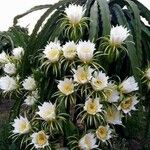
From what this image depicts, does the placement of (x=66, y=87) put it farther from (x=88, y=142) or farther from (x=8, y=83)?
(x=8, y=83)

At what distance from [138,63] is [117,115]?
331 mm

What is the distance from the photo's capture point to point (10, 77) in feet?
10.7

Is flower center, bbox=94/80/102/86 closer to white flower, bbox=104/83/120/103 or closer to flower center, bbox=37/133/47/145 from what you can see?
white flower, bbox=104/83/120/103

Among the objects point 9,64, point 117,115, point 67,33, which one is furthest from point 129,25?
point 9,64

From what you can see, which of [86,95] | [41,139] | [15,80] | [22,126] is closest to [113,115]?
[86,95]

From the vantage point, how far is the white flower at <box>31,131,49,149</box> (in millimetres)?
2855

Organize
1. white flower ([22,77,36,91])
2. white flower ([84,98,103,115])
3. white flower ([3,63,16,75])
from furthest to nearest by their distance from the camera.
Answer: white flower ([3,63,16,75]) < white flower ([22,77,36,91]) < white flower ([84,98,103,115])

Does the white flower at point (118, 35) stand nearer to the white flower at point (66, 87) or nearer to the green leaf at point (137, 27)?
the green leaf at point (137, 27)

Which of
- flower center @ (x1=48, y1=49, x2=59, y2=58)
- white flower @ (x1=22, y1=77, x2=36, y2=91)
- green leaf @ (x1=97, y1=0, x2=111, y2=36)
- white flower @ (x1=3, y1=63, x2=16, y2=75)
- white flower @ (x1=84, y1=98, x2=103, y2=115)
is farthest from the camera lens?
white flower @ (x1=3, y1=63, x2=16, y2=75)

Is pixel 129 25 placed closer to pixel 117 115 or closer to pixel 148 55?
pixel 148 55

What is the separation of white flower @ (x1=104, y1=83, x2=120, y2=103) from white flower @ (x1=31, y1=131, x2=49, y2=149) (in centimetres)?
43

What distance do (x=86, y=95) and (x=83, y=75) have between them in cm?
11

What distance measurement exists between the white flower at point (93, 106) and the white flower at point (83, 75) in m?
0.11

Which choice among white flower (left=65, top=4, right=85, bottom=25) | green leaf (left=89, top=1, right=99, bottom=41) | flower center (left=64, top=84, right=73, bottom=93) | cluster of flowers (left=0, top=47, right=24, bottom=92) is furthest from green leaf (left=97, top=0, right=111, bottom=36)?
cluster of flowers (left=0, top=47, right=24, bottom=92)
